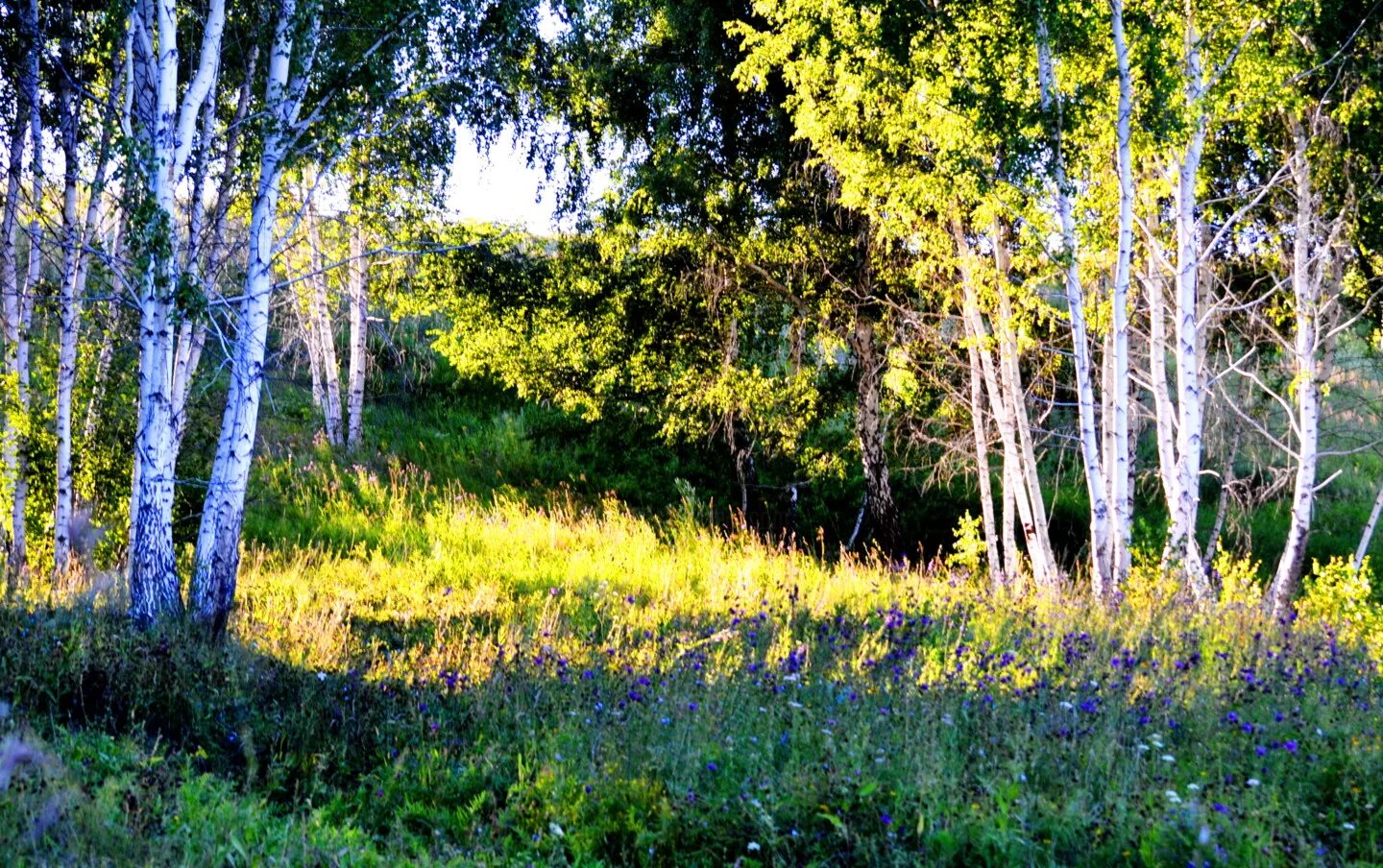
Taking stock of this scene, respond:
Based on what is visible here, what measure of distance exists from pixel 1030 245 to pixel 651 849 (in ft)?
26.8

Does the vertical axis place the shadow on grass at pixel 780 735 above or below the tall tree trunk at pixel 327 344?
below

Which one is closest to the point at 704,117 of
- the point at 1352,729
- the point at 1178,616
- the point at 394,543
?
the point at 394,543

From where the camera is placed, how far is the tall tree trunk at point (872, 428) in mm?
13852

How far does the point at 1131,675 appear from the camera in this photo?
18.9 ft

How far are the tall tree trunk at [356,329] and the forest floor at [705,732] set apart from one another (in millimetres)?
8188

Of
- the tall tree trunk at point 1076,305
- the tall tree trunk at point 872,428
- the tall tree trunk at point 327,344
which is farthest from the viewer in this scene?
the tall tree trunk at point 327,344

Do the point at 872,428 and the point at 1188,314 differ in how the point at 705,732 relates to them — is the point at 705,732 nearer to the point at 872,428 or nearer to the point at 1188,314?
the point at 1188,314

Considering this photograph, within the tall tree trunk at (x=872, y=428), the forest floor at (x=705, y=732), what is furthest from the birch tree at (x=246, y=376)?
the tall tree trunk at (x=872, y=428)

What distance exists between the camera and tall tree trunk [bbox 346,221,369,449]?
15711mm

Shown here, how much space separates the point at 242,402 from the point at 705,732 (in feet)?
15.2

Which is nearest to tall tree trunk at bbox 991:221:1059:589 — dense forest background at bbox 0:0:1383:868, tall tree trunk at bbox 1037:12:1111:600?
dense forest background at bbox 0:0:1383:868

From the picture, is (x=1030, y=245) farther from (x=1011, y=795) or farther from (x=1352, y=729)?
(x=1011, y=795)

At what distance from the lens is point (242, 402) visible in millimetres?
7508

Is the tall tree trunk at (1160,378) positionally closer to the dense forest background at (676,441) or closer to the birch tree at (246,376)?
the dense forest background at (676,441)
